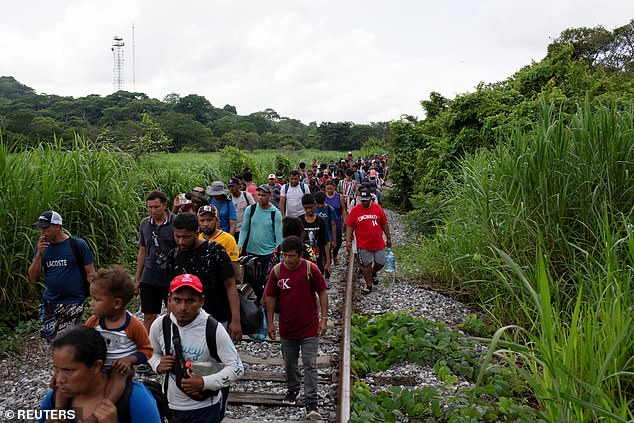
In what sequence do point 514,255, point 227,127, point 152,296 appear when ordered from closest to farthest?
point 152,296
point 514,255
point 227,127

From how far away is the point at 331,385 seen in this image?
5289mm

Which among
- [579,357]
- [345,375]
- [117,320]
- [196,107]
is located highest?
[196,107]

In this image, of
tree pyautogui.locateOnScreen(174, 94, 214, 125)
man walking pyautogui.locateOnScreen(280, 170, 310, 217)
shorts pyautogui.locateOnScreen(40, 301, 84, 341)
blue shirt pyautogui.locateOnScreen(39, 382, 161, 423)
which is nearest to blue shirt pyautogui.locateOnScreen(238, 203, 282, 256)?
shorts pyautogui.locateOnScreen(40, 301, 84, 341)

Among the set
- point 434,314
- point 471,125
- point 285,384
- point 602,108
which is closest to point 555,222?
point 602,108

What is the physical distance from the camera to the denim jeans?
4648mm

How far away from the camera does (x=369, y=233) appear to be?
8680 mm

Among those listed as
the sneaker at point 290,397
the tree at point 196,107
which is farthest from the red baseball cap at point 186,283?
the tree at point 196,107

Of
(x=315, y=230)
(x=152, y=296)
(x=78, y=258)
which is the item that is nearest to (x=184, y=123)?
(x=315, y=230)

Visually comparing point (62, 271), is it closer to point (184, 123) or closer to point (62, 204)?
point (62, 204)

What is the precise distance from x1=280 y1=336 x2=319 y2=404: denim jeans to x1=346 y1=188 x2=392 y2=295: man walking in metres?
3.98

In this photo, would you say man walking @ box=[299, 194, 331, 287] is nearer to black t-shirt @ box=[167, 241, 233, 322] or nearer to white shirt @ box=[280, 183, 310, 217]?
white shirt @ box=[280, 183, 310, 217]

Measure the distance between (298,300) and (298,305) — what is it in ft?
Answer: 0.15

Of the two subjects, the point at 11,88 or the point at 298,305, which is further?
the point at 11,88

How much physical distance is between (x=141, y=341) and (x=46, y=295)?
2414 mm
